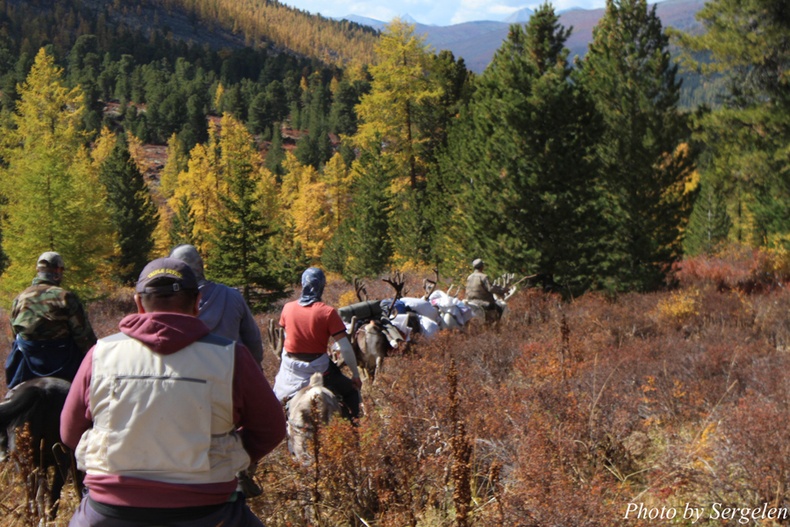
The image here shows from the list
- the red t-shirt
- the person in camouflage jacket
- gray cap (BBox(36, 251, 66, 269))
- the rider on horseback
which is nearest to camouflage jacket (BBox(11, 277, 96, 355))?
the person in camouflage jacket

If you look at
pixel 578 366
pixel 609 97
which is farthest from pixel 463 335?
pixel 609 97

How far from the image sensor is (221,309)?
13.0 ft

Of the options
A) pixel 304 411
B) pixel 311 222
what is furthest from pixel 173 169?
pixel 304 411

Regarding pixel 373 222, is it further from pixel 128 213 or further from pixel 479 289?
pixel 479 289

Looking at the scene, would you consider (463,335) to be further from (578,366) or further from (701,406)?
(701,406)

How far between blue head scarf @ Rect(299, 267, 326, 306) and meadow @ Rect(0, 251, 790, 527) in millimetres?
1011

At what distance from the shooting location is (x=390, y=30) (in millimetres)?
29125

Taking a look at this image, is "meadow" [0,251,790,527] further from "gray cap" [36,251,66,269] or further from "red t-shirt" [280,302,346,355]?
"gray cap" [36,251,66,269]

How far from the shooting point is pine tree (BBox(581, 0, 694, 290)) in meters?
16.2

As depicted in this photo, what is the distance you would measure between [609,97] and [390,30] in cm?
1492

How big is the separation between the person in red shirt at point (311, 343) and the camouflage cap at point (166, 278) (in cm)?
257

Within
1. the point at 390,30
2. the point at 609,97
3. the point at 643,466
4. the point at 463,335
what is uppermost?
the point at 390,30

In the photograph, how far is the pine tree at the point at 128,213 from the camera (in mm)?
34812

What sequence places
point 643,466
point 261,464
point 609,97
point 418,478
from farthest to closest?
point 609,97 → point 643,466 → point 261,464 → point 418,478
